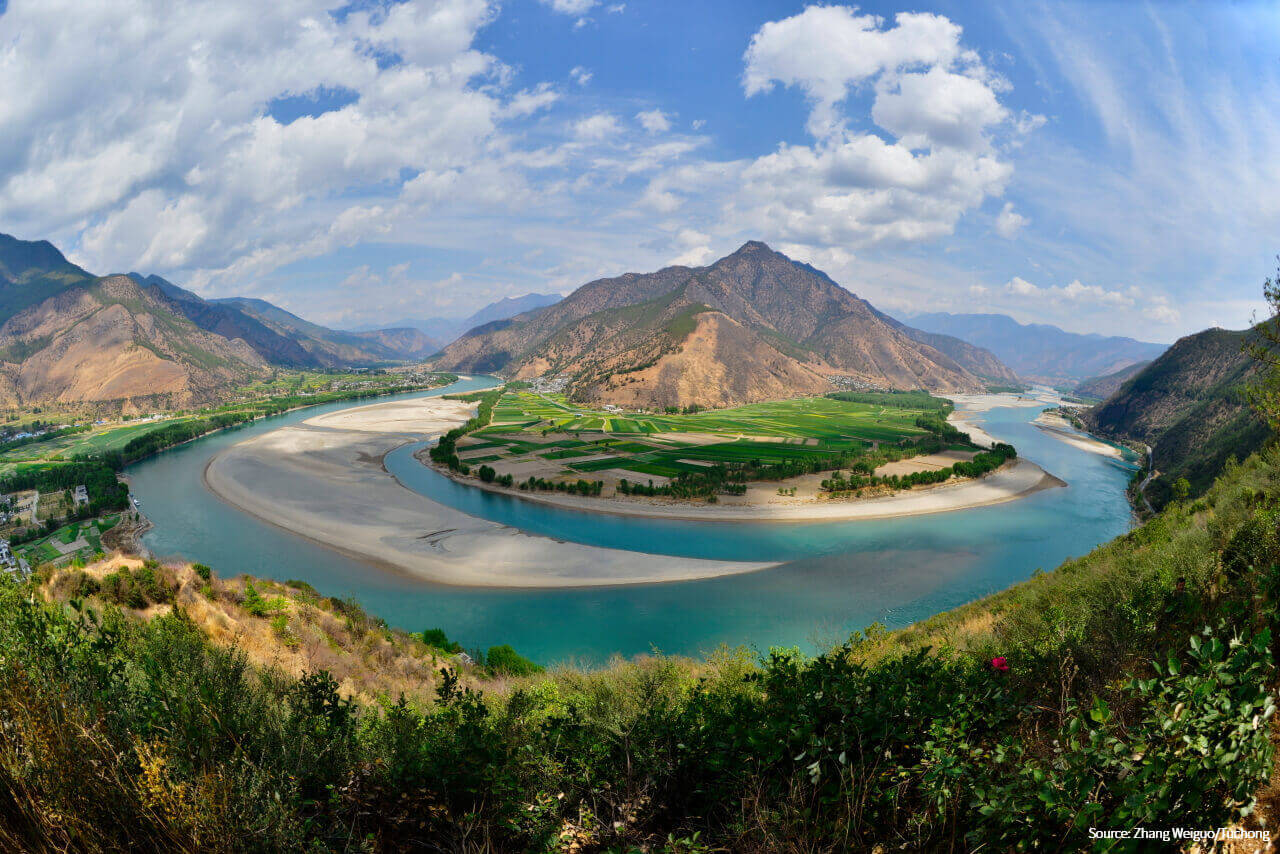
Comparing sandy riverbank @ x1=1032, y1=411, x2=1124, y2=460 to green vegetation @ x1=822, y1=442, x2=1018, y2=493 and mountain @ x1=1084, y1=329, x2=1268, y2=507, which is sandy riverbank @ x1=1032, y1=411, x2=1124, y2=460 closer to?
mountain @ x1=1084, y1=329, x2=1268, y2=507

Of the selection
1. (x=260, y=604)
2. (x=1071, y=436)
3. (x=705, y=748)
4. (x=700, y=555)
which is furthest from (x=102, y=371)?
(x=1071, y=436)

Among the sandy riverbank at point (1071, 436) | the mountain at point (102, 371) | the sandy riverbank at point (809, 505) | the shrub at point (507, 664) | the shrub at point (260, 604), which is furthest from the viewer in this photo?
the mountain at point (102, 371)

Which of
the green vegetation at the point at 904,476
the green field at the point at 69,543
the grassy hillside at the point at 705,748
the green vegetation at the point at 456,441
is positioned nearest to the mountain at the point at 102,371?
the green vegetation at the point at 456,441

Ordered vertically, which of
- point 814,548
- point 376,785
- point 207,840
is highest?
point 207,840

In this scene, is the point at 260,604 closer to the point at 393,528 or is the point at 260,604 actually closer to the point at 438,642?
the point at 438,642

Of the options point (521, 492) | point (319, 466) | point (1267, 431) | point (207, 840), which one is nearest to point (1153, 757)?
point (207, 840)

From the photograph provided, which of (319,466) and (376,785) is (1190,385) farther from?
(319,466)

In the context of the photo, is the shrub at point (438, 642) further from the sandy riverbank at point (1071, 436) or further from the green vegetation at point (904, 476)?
the sandy riverbank at point (1071, 436)
